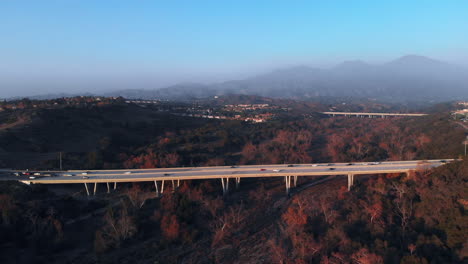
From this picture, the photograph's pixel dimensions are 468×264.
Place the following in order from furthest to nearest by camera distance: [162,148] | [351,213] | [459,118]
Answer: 1. [459,118]
2. [162,148]
3. [351,213]

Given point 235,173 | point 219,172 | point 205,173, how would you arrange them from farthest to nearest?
1. point 219,172
2. point 205,173
3. point 235,173

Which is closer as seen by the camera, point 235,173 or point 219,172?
point 235,173

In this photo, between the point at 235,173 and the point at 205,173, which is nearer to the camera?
the point at 235,173

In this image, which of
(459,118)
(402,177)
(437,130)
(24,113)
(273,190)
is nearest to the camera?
(402,177)

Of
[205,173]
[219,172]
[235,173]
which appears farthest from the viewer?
[219,172]

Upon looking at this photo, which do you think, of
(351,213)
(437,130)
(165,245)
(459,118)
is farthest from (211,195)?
(459,118)

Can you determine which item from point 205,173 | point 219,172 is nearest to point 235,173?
point 219,172

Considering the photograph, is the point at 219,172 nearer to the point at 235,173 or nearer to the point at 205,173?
the point at 205,173

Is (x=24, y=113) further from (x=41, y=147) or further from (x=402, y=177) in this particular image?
(x=402, y=177)
